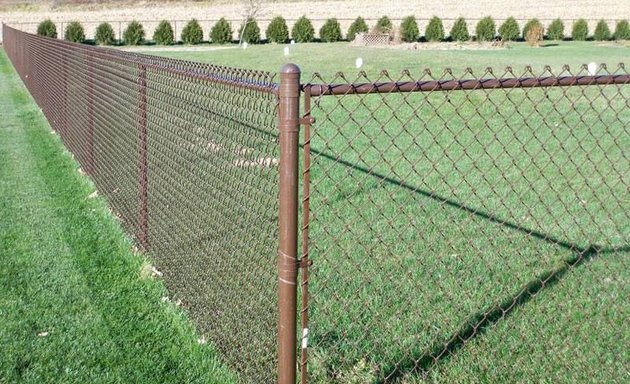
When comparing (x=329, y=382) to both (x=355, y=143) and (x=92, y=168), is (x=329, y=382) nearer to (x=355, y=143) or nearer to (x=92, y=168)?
(x=92, y=168)

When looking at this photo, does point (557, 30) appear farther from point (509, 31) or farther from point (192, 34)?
point (192, 34)

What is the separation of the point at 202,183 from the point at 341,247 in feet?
3.55

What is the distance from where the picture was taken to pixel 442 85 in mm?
3424

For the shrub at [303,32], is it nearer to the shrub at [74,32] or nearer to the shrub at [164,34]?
the shrub at [164,34]

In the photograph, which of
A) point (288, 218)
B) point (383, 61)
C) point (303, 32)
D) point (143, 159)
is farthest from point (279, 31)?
point (288, 218)

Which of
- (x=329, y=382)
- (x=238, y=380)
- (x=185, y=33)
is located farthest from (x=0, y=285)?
(x=185, y=33)

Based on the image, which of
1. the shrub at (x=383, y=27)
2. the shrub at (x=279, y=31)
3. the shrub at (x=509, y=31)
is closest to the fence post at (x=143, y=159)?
the shrub at (x=383, y=27)

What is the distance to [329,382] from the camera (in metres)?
4.04

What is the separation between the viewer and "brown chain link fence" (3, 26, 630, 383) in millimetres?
3693

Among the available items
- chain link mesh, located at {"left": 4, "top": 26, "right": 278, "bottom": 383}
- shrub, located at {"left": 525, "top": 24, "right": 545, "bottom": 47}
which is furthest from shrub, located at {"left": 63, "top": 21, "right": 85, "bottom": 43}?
chain link mesh, located at {"left": 4, "top": 26, "right": 278, "bottom": 383}

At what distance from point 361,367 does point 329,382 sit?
0.63 ft

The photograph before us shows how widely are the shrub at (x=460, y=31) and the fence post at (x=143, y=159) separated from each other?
4179 centimetres

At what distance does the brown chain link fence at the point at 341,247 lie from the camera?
3.69 m

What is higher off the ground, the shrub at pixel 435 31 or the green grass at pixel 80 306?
the shrub at pixel 435 31
